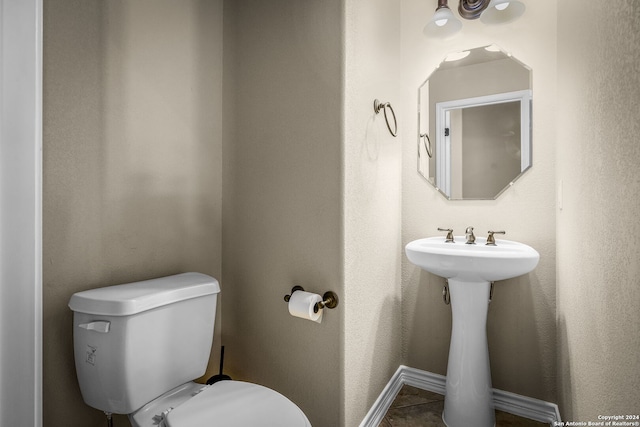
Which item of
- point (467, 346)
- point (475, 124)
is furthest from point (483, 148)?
point (467, 346)

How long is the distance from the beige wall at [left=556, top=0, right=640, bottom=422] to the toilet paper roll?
840 mm

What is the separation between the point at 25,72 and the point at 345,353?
1406 mm

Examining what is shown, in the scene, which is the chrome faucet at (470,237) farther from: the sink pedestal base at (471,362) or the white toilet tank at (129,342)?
the white toilet tank at (129,342)

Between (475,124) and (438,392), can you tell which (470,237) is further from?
(438,392)

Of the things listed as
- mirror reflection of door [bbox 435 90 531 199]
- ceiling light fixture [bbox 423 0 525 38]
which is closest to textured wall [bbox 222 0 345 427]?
ceiling light fixture [bbox 423 0 525 38]

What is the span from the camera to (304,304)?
1227mm

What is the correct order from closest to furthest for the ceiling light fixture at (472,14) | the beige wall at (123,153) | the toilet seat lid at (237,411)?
1. the toilet seat lid at (237,411)
2. the beige wall at (123,153)
3. the ceiling light fixture at (472,14)

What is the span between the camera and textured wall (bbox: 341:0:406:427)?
4.26 feet

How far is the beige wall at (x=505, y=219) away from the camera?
1.58m

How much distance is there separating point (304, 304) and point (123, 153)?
0.90m

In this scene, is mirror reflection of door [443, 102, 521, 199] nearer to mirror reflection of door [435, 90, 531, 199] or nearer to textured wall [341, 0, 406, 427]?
mirror reflection of door [435, 90, 531, 199]

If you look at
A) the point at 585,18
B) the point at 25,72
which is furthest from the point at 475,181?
the point at 25,72

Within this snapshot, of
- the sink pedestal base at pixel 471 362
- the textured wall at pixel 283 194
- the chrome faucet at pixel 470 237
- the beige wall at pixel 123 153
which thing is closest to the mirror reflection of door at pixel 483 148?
the chrome faucet at pixel 470 237

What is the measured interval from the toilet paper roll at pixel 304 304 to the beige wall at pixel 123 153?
20.9 inches
